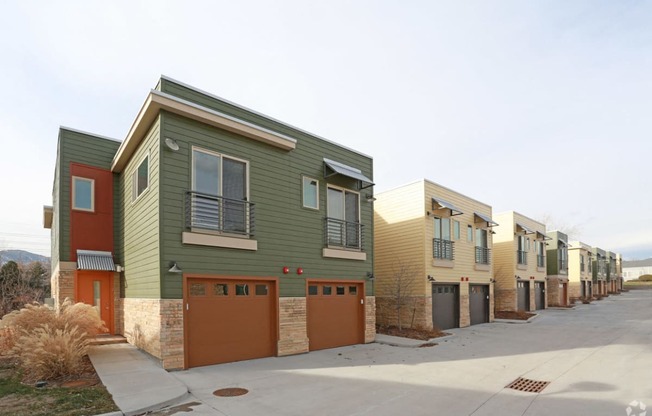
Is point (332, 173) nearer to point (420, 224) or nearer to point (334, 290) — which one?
point (334, 290)

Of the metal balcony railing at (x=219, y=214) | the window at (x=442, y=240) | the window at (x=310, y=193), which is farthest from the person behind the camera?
the window at (x=442, y=240)

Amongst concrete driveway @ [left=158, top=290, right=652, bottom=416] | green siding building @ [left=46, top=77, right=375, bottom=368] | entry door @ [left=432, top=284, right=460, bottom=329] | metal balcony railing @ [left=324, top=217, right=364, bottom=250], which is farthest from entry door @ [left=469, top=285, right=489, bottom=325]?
metal balcony railing @ [left=324, top=217, right=364, bottom=250]

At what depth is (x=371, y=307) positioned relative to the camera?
14.5 meters

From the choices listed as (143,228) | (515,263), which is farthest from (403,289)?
(515,263)

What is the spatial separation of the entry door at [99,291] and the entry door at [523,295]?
79.5 ft

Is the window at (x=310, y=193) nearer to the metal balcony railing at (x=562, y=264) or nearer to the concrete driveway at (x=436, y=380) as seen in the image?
the concrete driveway at (x=436, y=380)

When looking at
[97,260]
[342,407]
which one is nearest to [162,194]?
[97,260]

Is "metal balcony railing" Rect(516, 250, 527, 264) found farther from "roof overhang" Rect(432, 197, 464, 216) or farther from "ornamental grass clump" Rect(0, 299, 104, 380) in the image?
"ornamental grass clump" Rect(0, 299, 104, 380)

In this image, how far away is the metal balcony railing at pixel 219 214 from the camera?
980cm

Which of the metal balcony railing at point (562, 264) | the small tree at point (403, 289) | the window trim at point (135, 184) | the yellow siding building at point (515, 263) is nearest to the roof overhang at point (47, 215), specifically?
the window trim at point (135, 184)

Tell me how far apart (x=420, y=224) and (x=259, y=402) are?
40.4 ft

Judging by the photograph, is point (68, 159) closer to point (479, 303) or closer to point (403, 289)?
point (403, 289)

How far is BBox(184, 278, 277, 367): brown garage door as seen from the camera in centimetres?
965

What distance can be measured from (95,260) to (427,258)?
12.6m
